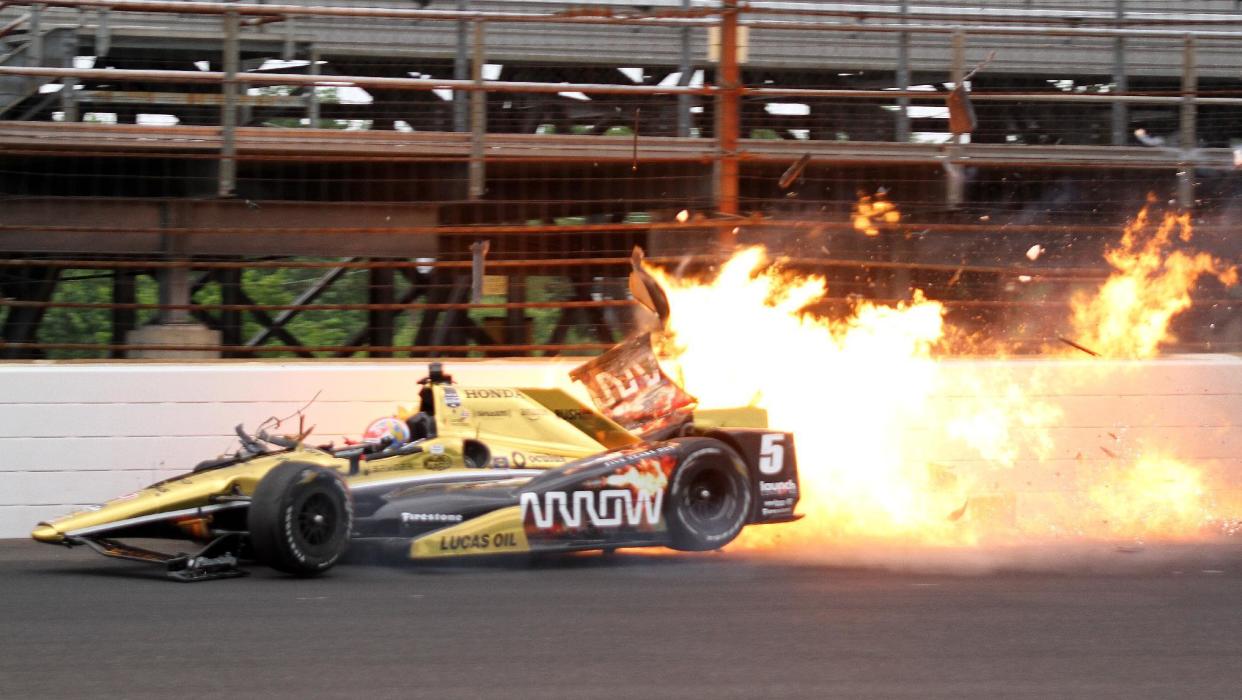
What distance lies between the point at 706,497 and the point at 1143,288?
13.0 feet

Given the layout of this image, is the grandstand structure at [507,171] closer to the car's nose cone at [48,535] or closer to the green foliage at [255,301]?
the green foliage at [255,301]

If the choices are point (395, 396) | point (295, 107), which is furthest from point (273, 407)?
point (295, 107)

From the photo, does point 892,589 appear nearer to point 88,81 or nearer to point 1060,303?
point 1060,303

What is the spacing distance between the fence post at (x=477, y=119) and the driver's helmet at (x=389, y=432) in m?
2.56

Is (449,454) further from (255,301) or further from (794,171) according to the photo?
(255,301)

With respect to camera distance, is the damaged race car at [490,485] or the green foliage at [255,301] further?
the green foliage at [255,301]

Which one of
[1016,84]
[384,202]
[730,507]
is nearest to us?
[730,507]

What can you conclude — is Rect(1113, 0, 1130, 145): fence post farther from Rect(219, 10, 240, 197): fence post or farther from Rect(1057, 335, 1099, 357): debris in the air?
Rect(219, 10, 240, 197): fence post

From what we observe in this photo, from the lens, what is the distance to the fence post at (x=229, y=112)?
9.30m

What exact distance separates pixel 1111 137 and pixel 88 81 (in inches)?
288

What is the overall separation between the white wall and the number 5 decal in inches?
58.3

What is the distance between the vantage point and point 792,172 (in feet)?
30.3

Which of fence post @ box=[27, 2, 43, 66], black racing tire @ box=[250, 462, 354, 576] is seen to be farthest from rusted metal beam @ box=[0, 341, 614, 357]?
black racing tire @ box=[250, 462, 354, 576]

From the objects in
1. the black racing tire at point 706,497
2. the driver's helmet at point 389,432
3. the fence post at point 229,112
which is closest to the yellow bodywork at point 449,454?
the driver's helmet at point 389,432
